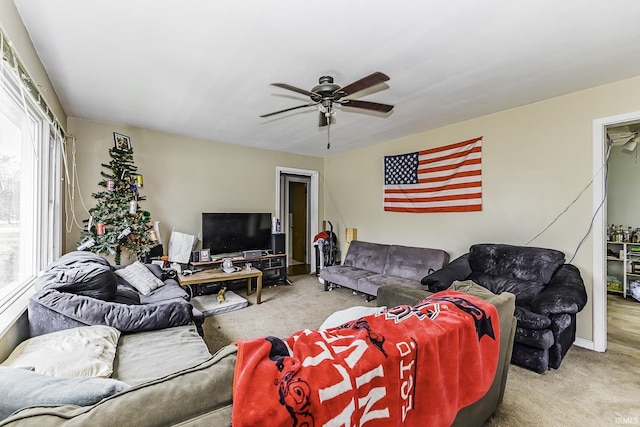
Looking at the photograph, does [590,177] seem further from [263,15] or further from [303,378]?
[303,378]

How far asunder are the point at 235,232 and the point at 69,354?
339 cm

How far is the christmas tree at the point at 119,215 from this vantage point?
3.69 m

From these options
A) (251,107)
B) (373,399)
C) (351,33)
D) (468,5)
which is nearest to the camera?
(373,399)

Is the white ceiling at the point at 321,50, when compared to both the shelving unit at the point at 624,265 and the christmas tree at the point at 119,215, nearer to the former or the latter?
the christmas tree at the point at 119,215

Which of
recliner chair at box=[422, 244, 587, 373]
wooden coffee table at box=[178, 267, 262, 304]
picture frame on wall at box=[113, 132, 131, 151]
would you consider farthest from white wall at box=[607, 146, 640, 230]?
picture frame on wall at box=[113, 132, 131, 151]

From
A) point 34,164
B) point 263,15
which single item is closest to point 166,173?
point 34,164

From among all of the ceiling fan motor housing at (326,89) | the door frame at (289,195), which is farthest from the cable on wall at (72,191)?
the door frame at (289,195)

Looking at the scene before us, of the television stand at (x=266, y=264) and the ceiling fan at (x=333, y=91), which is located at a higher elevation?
the ceiling fan at (x=333, y=91)

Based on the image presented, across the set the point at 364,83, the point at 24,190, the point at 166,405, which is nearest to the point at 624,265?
the point at 364,83

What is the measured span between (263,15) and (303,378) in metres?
2.00

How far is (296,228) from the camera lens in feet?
24.4

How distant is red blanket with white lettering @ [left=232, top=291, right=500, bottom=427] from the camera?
0.77 meters

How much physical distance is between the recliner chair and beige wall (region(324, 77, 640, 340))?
1.08 feet

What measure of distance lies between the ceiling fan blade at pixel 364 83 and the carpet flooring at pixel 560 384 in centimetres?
236
